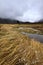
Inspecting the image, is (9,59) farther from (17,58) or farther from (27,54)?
(27,54)

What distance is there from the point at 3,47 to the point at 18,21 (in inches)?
536

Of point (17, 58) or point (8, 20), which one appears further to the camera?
point (8, 20)

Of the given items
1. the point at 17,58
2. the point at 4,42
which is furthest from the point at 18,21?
the point at 17,58

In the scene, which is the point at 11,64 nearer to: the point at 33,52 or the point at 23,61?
the point at 23,61

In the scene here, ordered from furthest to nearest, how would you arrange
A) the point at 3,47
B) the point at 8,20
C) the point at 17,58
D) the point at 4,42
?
the point at 8,20 → the point at 4,42 → the point at 3,47 → the point at 17,58

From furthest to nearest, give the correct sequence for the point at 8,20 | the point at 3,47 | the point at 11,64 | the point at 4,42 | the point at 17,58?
the point at 8,20 → the point at 4,42 → the point at 3,47 → the point at 17,58 → the point at 11,64

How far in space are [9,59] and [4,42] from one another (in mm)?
1240

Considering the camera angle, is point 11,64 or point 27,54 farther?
point 27,54

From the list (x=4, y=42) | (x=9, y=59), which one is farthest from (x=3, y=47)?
(x=9, y=59)

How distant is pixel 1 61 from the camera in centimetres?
320

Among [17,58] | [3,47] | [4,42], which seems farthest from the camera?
[4,42]

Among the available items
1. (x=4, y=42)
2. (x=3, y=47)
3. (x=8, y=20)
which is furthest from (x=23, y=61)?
(x=8, y=20)

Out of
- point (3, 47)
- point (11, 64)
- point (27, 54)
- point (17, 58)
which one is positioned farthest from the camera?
point (3, 47)

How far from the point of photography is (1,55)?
349 cm
